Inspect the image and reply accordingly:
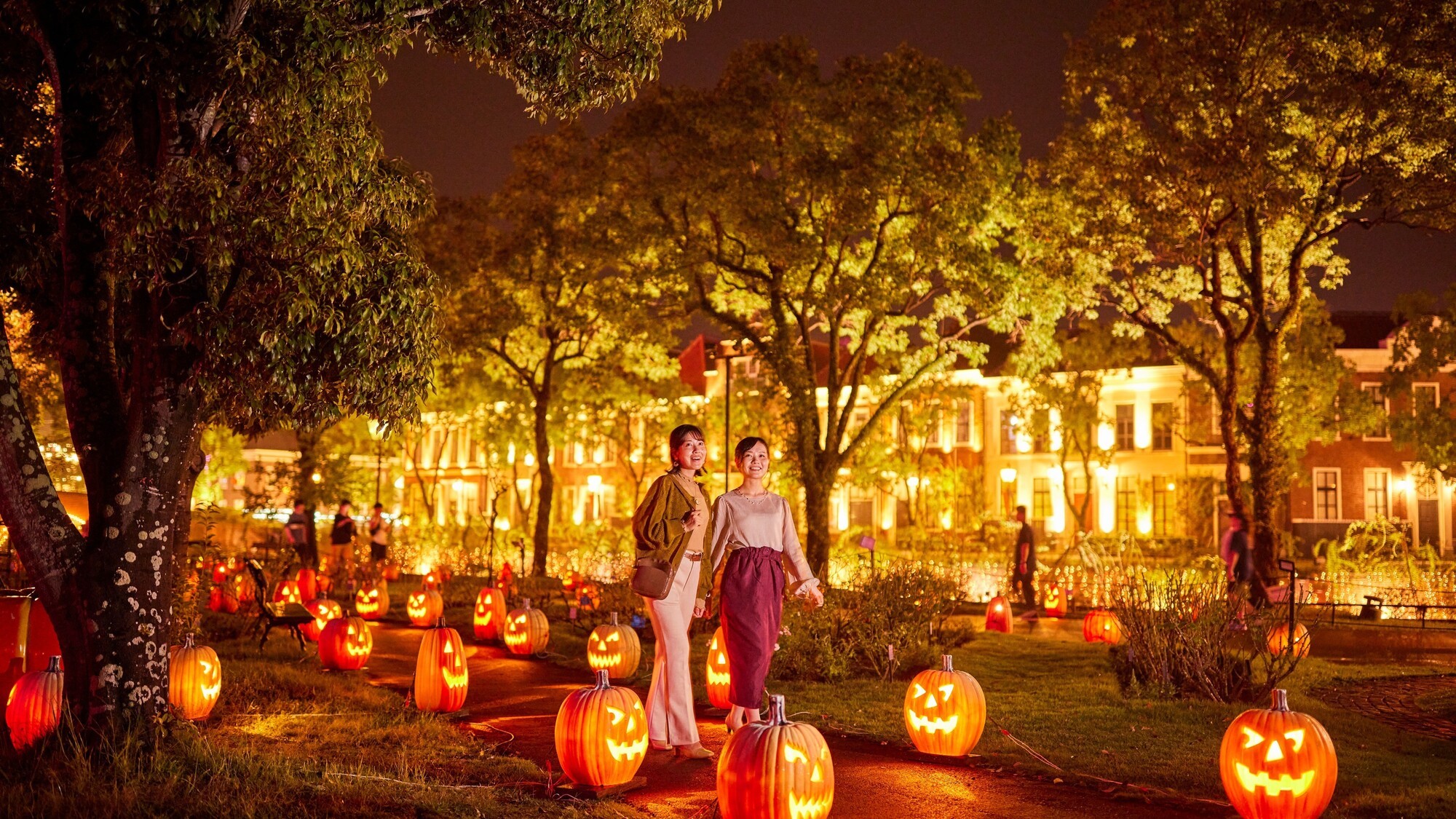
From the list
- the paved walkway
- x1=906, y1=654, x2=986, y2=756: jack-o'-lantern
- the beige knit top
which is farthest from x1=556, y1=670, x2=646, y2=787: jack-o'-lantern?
the paved walkway

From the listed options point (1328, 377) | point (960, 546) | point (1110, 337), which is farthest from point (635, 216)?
point (1328, 377)

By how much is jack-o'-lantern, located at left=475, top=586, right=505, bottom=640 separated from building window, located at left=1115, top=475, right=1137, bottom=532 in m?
38.1

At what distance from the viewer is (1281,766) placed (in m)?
5.89

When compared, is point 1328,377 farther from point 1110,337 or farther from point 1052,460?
point 1052,460

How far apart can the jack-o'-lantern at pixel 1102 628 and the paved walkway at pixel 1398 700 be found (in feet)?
10.0

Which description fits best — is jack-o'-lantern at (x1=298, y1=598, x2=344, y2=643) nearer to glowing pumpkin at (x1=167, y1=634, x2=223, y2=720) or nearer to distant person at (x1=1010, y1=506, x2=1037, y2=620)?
glowing pumpkin at (x1=167, y1=634, x2=223, y2=720)

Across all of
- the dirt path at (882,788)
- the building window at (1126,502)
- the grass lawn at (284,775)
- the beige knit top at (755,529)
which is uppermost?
the building window at (1126,502)

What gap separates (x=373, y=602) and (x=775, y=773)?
1277 cm

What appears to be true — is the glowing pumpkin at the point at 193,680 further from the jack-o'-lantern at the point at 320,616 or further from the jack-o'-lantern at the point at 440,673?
the jack-o'-lantern at the point at 320,616

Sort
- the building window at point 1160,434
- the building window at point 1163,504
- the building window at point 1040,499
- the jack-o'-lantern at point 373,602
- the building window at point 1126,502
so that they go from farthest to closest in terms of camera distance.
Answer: the building window at point 1040,499 < the building window at point 1126,502 < the building window at point 1160,434 < the building window at point 1163,504 < the jack-o'-lantern at point 373,602

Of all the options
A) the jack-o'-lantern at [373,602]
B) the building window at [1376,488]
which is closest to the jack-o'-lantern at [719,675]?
the jack-o'-lantern at [373,602]

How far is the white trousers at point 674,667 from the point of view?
Result: 23.3ft

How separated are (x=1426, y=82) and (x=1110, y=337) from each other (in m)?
14.6

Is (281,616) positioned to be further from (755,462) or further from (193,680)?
(755,462)
